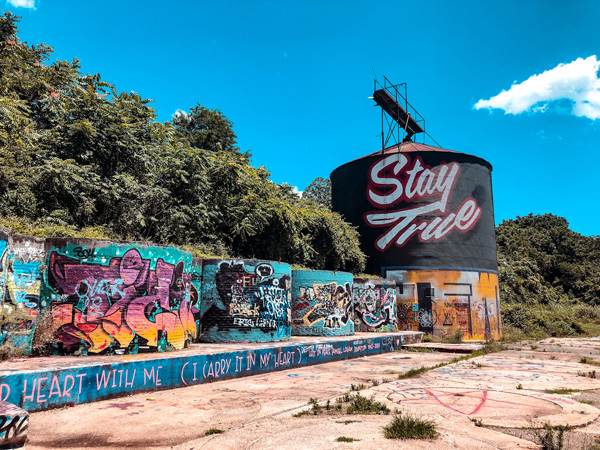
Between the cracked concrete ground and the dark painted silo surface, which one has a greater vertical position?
the dark painted silo surface

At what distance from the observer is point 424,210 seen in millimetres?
26125

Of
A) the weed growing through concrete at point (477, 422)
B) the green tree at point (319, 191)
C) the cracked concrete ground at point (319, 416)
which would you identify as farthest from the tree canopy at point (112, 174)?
the green tree at point (319, 191)

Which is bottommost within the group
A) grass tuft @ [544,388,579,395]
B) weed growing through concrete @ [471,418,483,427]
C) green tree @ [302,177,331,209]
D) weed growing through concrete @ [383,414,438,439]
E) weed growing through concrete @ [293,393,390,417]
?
grass tuft @ [544,388,579,395]

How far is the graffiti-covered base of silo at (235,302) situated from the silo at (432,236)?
1500 cm

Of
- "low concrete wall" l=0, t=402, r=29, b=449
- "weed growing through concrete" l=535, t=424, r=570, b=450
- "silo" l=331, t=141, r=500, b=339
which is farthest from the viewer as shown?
"silo" l=331, t=141, r=500, b=339

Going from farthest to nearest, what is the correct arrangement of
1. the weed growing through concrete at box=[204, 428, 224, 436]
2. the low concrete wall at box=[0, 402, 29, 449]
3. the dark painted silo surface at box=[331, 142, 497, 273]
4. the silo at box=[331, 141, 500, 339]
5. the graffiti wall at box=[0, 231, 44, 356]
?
the dark painted silo surface at box=[331, 142, 497, 273] → the silo at box=[331, 141, 500, 339] → the graffiti wall at box=[0, 231, 44, 356] → the weed growing through concrete at box=[204, 428, 224, 436] → the low concrete wall at box=[0, 402, 29, 449]

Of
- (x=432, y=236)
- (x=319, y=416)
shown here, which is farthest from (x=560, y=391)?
(x=432, y=236)

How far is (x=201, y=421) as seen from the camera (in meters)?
6.02

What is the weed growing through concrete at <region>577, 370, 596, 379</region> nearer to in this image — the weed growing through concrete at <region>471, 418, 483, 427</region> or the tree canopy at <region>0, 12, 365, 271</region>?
the weed growing through concrete at <region>471, 418, 483, 427</region>

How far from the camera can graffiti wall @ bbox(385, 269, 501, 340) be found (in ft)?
82.1

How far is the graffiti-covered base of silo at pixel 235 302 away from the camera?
11914 mm

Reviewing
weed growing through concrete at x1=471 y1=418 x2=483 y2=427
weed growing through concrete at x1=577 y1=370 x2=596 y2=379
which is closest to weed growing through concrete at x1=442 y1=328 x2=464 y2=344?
weed growing through concrete at x1=577 y1=370 x2=596 y2=379

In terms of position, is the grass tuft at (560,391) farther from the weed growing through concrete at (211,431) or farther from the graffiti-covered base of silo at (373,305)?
the graffiti-covered base of silo at (373,305)

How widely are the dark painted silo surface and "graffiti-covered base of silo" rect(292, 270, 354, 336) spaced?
1109cm
